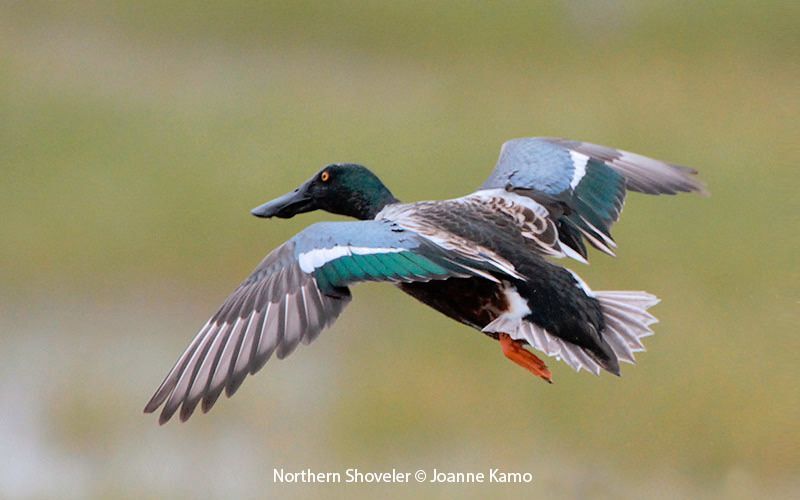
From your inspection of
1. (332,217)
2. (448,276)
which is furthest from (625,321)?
(332,217)

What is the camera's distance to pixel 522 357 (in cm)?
716

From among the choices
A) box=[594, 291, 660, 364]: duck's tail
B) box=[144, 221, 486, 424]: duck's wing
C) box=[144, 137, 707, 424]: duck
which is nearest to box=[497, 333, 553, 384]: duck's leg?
box=[144, 137, 707, 424]: duck

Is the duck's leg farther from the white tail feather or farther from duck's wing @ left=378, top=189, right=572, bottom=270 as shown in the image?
duck's wing @ left=378, top=189, right=572, bottom=270

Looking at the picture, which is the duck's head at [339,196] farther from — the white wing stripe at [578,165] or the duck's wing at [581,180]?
the white wing stripe at [578,165]

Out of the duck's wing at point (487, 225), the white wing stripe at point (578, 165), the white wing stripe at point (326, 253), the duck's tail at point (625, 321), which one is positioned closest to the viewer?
the white wing stripe at point (326, 253)

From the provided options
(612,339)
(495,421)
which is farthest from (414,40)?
(612,339)

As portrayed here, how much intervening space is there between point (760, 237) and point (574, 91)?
3975 millimetres

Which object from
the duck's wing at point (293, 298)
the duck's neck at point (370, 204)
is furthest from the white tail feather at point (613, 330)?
the duck's neck at point (370, 204)

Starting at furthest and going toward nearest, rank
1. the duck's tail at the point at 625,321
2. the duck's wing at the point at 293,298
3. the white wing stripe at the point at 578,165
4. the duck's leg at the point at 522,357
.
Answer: the white wing stripe at the point at 578,165, the duck's tail at the point at 625,321, the duck's leg at the point at 522,357, the duck's wing at the point at 293,298

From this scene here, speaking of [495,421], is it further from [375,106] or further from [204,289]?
[375,106]

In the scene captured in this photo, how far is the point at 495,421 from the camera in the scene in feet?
33.1

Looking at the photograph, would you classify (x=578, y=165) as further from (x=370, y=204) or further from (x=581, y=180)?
(x=370, y=204)

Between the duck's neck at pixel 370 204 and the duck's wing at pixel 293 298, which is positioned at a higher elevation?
the duck's neck at pixel 370 204

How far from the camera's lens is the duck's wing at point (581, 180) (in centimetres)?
769
